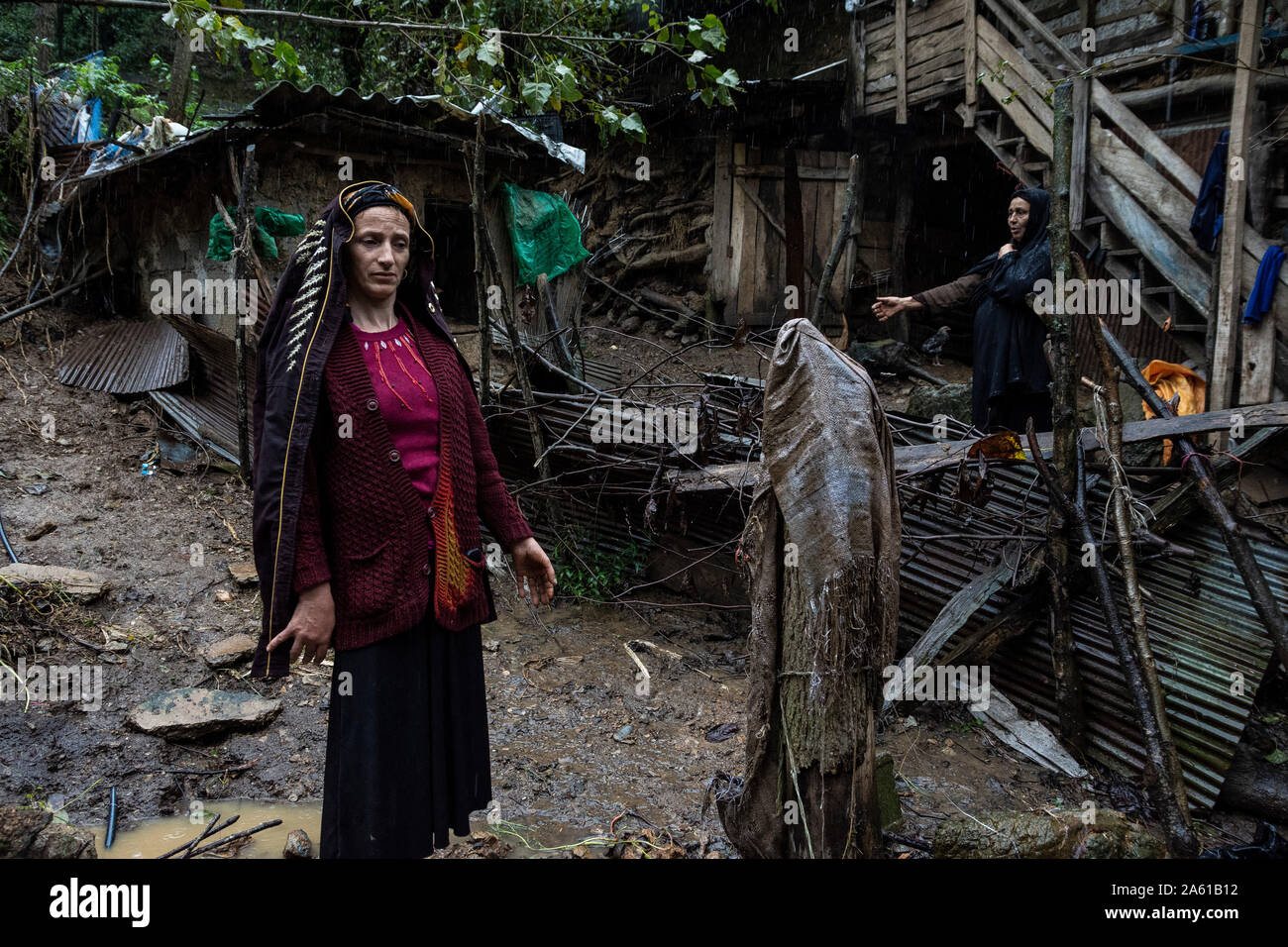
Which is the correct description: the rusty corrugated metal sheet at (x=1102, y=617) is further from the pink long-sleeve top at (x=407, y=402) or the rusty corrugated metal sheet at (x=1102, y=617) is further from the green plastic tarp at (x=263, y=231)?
the green plastic tarp at (x=263, y=231)

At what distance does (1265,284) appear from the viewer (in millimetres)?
6051

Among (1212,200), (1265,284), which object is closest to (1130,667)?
(1265,284)

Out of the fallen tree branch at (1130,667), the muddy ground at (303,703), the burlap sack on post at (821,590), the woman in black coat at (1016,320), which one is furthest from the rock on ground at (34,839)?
the woman in black coat at (1016,320)

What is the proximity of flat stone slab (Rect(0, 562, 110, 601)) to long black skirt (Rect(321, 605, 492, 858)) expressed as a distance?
153 inches

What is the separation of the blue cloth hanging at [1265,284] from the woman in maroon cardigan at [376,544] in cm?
650

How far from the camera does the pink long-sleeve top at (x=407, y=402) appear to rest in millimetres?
2307

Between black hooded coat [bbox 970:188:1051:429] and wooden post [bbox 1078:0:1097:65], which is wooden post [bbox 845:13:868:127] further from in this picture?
black hooded coat [bbox 970:188:1051:429]

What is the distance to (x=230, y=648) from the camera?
4961mm

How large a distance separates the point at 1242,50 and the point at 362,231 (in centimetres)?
720

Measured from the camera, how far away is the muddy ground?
3787mm

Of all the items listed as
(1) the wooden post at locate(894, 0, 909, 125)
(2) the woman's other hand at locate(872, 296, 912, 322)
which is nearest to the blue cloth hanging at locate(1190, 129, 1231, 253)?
(2) the woman's other hand at locate(872, 296, 912, 322)
